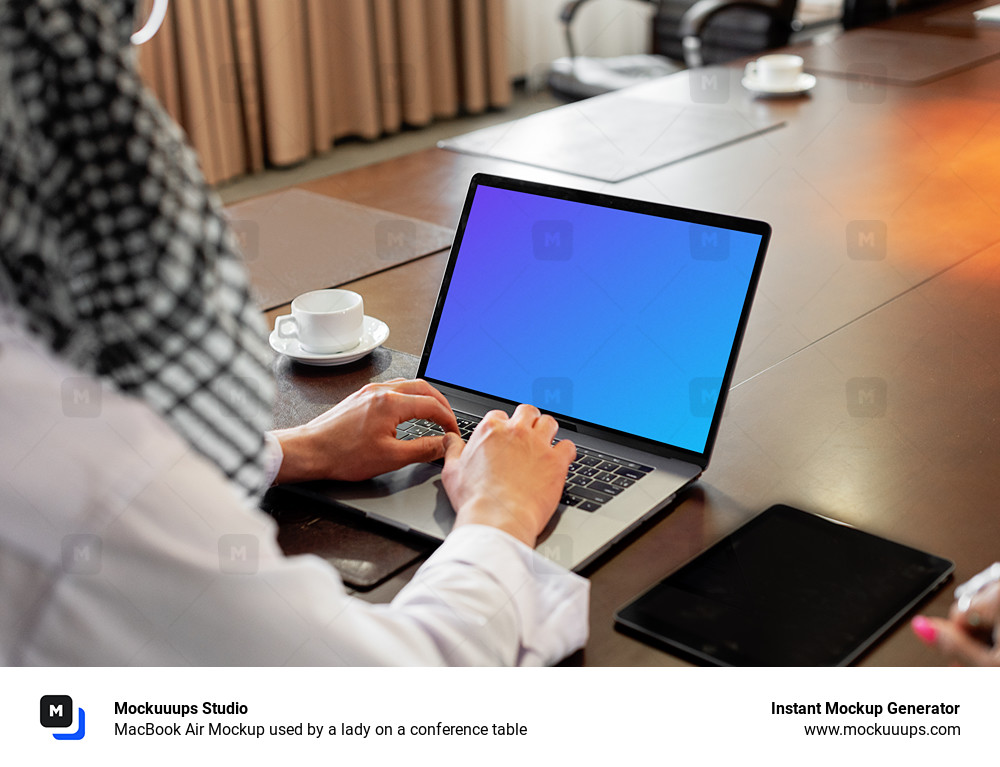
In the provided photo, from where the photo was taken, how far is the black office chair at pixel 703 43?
3.37m

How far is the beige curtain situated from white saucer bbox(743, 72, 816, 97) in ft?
7.30

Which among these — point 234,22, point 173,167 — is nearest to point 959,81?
point 173,167

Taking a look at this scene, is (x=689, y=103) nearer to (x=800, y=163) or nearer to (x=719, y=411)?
(x=800, y=163)

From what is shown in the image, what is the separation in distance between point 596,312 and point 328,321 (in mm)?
323

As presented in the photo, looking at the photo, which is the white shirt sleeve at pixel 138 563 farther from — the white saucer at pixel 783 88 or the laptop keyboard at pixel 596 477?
the white saucer at pixel 783 88

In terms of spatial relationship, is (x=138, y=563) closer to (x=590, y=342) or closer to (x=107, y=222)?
(x=107, y=222)

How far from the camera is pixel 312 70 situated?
13.9 feet

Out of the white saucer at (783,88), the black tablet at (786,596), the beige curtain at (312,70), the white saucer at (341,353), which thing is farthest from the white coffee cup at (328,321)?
the beige curtain at (312,70)

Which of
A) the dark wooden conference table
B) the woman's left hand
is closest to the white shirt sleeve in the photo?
the dark wooden conference table
